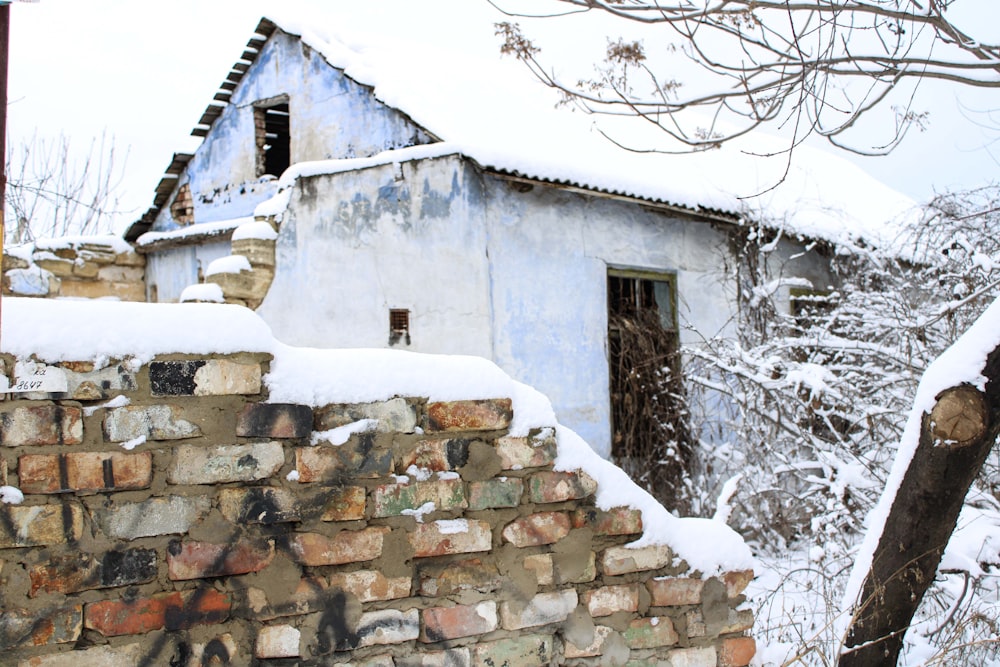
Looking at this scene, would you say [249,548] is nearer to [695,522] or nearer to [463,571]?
[463,571]

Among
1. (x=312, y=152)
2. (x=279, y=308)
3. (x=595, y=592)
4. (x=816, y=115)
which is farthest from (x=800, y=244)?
(x=595, y=592)

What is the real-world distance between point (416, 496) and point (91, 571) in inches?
Result: 29.7

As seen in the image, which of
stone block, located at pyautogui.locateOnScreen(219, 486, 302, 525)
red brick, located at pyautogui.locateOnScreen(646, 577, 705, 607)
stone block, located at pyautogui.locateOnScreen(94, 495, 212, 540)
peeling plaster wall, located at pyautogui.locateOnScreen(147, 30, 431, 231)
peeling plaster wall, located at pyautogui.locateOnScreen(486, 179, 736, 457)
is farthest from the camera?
peeling plaster wall, located at pyautogui.locateOnScreen(147, 30, 431, 231)

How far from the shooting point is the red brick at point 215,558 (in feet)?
6.69

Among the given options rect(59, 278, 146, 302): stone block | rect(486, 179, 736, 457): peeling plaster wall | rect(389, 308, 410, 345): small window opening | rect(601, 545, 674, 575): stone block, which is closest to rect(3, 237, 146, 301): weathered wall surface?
rect(59, 278, 146, 302): stone block

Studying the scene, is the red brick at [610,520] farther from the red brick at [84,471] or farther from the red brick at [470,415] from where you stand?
the red brick at [84,471]

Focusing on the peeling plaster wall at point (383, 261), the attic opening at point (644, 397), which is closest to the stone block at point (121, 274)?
the peeling plaster wall at point (383, 261)

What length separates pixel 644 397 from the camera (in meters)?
8.03

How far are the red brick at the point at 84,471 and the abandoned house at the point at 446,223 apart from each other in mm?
4470

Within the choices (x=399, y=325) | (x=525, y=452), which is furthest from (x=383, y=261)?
(x=525, y=452)

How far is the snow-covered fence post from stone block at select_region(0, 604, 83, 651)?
2.17 meters

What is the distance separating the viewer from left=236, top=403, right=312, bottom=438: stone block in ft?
7.00

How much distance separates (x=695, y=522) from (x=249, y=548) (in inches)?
51.5

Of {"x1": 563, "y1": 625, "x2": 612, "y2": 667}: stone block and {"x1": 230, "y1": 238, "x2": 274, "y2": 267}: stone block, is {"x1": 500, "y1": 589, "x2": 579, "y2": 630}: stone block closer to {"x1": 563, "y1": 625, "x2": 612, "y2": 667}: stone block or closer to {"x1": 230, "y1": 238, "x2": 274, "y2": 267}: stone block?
{"x1": 563, "y1": 625, "x2": 612, "y2": 667}: stone block
